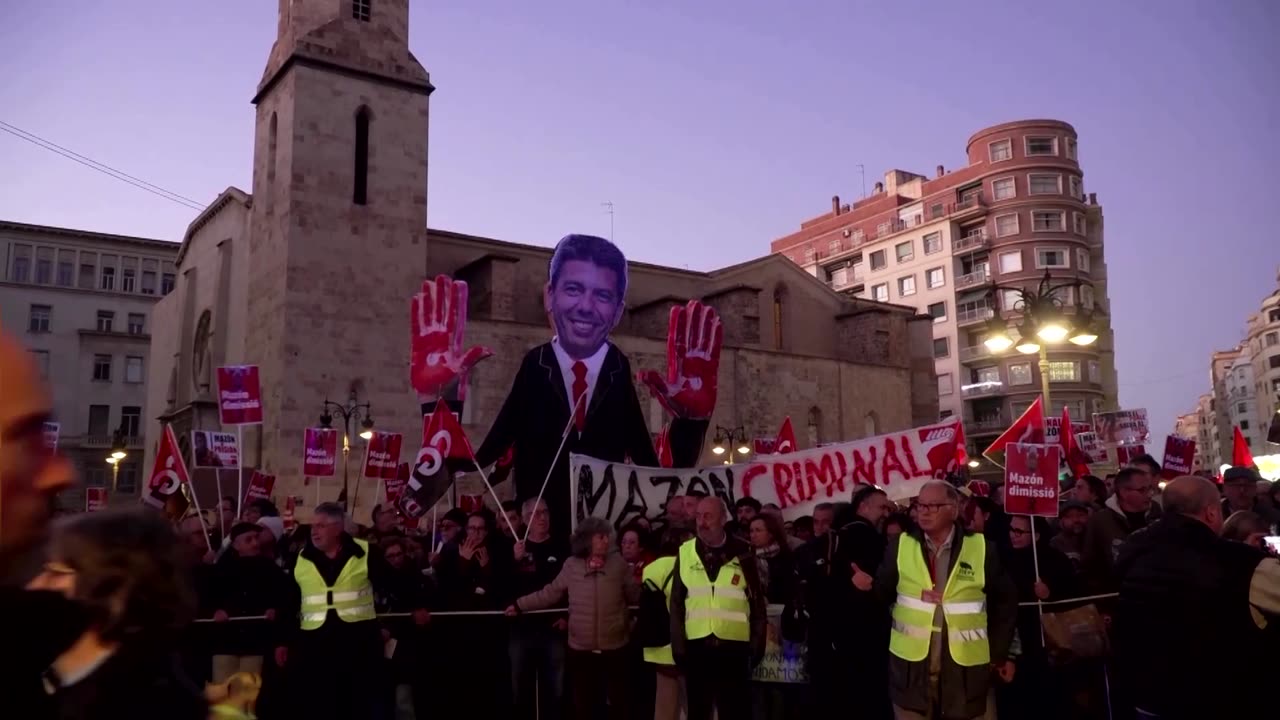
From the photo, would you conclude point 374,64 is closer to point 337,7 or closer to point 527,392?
point 337,7

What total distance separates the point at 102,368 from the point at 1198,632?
64.0 m

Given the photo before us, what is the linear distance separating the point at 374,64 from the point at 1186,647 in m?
29.8

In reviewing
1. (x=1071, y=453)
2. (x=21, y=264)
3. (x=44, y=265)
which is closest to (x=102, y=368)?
(x=44, y=265)

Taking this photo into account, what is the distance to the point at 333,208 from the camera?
2977cm

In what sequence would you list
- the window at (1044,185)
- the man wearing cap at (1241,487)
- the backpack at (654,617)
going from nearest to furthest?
1. the backpack at (654,617)
2. the man wearing cap at (1241,487)
3. the window at (1044,185)

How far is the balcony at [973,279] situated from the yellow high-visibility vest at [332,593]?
59.1 metres

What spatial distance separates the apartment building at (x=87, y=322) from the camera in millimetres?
57250

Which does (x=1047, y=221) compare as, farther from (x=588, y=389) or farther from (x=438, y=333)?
(x=438, y=333)

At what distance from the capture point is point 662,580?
26.3 feet

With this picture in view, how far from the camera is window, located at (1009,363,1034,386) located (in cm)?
5872

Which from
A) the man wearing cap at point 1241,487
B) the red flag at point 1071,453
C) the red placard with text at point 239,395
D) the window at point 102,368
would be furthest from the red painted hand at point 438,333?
the window at point 102,368

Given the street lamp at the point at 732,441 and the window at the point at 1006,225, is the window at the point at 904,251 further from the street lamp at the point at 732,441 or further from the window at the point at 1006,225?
the street lamp at the point at 732,441

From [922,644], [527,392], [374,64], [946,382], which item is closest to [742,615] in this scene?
[922,644]

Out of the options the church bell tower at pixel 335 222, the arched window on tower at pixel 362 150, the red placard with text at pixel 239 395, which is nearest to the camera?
the red placard with text at pixel 239 395
